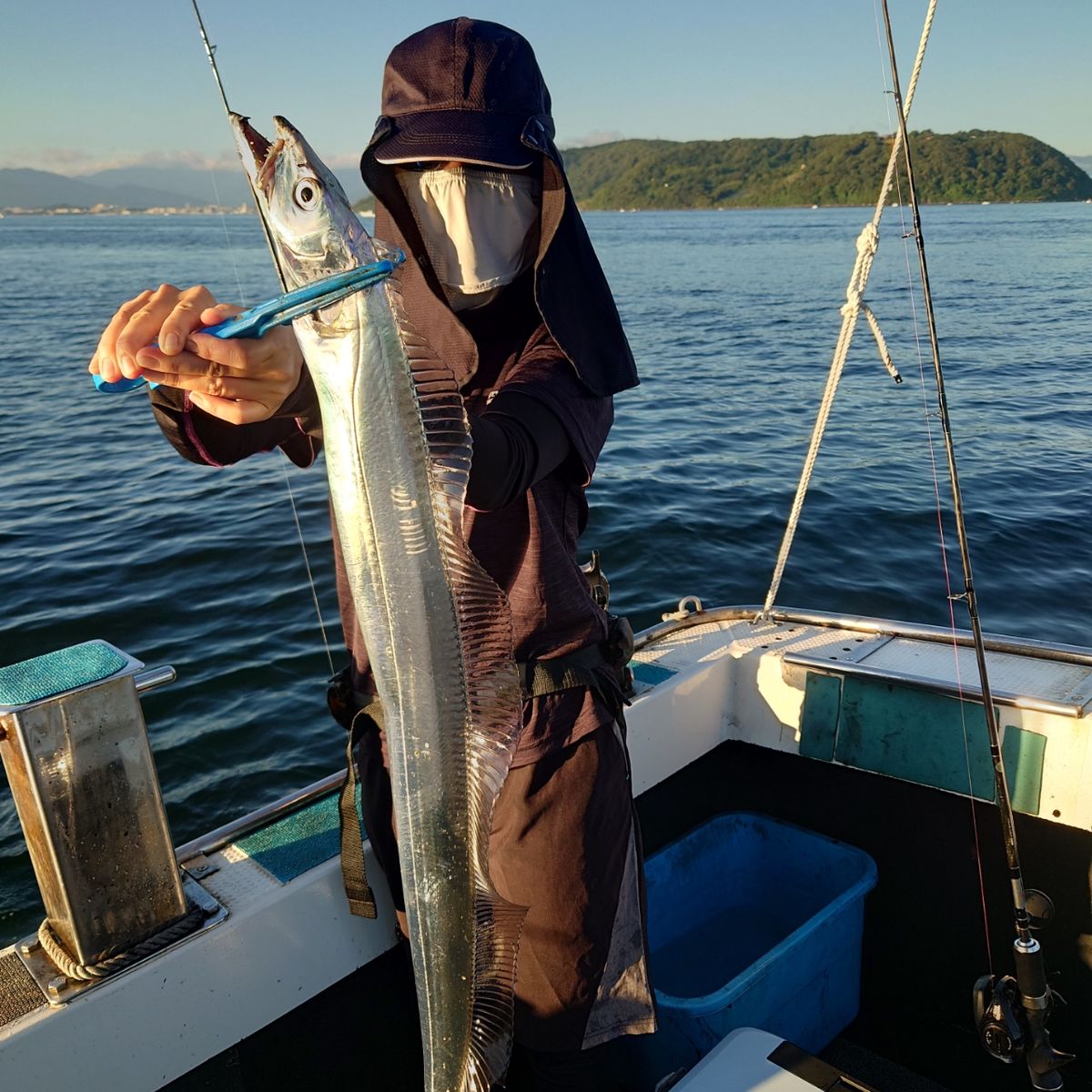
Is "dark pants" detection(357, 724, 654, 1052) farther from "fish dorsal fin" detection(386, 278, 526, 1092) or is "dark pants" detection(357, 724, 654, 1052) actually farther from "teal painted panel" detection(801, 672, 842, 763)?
"teal painted panel" detection(801, 672, 842, 763)

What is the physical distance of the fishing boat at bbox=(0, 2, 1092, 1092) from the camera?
94.7 inches

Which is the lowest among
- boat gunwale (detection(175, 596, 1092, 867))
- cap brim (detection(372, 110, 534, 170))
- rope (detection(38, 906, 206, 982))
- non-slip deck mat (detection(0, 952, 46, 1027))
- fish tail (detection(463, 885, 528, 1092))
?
boat gunwale (detection(175, 596, 1092, 867))

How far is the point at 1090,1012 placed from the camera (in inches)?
145

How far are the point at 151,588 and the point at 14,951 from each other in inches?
290

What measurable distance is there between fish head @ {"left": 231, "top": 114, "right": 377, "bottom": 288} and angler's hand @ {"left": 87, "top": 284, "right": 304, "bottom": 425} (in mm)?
238

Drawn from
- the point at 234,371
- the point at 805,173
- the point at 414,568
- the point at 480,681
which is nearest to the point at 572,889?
the point at 480,681

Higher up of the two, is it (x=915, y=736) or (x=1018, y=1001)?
(x=915, y=736)

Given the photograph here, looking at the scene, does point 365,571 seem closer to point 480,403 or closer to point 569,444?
point 569,444

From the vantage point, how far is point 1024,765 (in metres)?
3.63

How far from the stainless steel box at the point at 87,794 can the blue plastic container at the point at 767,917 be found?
202 centimetres

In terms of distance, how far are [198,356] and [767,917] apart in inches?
161

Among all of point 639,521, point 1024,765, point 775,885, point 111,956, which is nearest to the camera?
point 111,956

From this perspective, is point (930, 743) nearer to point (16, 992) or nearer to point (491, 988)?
point (491, 988)

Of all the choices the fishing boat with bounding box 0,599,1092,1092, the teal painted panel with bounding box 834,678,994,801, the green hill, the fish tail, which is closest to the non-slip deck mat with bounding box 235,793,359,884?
the fishing boat with bounding box 0,599,1092,1092
